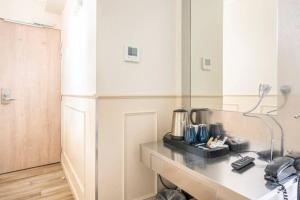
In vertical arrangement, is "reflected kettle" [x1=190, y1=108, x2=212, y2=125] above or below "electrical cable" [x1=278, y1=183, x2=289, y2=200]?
above

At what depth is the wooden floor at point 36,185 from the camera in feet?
6.68

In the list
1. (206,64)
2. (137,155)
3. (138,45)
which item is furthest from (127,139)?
(206,64)

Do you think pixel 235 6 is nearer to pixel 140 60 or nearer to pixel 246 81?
pixel 246 81

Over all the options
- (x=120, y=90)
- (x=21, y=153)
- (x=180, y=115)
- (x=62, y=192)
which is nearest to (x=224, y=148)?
(x=180, y=115)

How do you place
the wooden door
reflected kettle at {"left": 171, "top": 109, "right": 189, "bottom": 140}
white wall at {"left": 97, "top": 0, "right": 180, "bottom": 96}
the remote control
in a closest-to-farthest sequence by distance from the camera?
the remote control < white wall at {"left": 97, "top": 0, "right": 180, "bottom": 96} < reflected kettle at {"left": 171, "top": 109, "right": 189, "bottom": 140} < the wooden door

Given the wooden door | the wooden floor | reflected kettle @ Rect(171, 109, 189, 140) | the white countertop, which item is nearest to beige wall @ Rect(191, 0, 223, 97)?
reflected kettle @ Rect(171, 109, 189, 140)

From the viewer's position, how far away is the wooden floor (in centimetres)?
204

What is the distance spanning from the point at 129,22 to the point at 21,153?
2.50 metres

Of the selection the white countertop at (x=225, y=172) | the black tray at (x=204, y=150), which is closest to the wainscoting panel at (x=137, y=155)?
the white countertop at (x=225, y=172)

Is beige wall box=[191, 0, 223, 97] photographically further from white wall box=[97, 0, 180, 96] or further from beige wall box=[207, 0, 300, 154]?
beige wall box=[207, 0, 300, 154]

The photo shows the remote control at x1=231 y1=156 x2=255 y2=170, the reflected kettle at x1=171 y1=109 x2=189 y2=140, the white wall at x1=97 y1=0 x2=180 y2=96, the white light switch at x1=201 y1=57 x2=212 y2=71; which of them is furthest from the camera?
the white light switch at x1=201 y1=57 x2=212 y2=71

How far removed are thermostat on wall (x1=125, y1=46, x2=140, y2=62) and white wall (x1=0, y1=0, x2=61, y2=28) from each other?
213 cm

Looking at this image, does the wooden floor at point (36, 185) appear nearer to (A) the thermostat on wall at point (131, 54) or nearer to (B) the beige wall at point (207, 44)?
(A) the thermostat on wall at point (131, 54)

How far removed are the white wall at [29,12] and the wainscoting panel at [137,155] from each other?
94.7 inches
